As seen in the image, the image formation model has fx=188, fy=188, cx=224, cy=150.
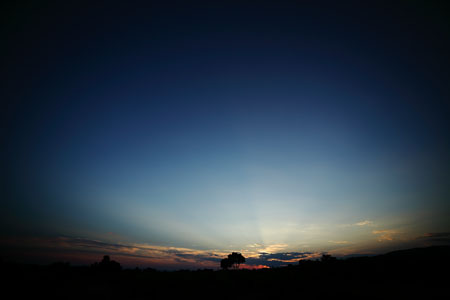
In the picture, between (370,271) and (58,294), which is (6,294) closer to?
(58,294)

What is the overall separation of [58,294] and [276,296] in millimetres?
24482

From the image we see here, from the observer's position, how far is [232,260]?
85.8 m

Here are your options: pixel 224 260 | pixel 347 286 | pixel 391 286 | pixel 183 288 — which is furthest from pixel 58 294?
pixel 224 260

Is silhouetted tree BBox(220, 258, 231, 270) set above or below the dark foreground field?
below

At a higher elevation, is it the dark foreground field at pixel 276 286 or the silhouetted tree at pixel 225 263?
the dark foreground field at pixel 276 286

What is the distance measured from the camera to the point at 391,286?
22875 mm

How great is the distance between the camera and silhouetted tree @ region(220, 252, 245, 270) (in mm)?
85000

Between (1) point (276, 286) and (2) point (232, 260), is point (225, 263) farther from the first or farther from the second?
(1) point (276, 286)

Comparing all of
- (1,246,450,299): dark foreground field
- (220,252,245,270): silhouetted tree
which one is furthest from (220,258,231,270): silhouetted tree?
(1,246,450,299): dark foreground field

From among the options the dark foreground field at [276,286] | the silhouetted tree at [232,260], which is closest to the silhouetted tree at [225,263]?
the silhouetted tree at [232,260]

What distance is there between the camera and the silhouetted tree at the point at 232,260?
3346 inches

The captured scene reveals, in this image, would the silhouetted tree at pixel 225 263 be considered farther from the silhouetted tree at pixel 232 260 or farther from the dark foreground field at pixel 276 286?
the dark foreground field at pixel 276 286

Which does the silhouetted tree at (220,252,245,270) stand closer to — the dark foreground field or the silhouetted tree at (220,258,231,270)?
the silhouetted tree at (220,258,231,270)

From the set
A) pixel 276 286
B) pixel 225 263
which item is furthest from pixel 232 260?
pixel 276 286
